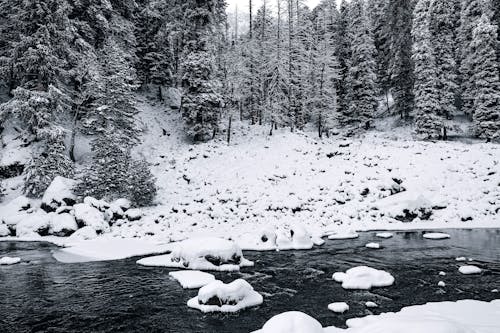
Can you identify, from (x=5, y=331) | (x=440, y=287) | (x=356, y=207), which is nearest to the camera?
(x=5, y=331)

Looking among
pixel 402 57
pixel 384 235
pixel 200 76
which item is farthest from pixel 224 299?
pixel 402 57

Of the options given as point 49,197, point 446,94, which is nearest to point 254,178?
point 49,197

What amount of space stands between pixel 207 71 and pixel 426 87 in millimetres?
20891

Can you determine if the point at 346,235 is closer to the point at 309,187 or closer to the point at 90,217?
the point at 309,187

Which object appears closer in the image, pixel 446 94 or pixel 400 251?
pixel 400 251

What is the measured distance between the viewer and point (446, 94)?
35.7 metres

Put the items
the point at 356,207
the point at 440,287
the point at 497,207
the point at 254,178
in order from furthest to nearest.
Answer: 1. the point at 254,178
2. the point at 356,207
3. the point at 497,207
4. the point at 440,287

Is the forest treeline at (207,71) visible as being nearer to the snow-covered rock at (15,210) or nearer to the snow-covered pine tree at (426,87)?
the snow-covered pine tree at (426,87)

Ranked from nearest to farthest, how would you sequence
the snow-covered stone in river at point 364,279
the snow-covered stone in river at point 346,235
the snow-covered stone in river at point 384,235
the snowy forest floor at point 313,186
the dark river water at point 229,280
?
the dark river water at point 229,280 < the snow-covered stone in river at point 364,279 < the snow-covered stone in river at point 384,235 < the snow-covered stone in river at point 346,235 < the snowy forest floor at point 313,186

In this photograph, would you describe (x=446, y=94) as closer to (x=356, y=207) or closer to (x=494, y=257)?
(x=356, y=207)

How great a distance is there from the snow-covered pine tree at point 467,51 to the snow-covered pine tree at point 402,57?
197 inches

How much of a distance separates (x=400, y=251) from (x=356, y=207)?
718 cm

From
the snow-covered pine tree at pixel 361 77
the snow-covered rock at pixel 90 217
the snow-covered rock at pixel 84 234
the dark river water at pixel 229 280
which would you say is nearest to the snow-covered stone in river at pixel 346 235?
the dark river water at pixel 229 280

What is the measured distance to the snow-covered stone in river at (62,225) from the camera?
18.5 meters
